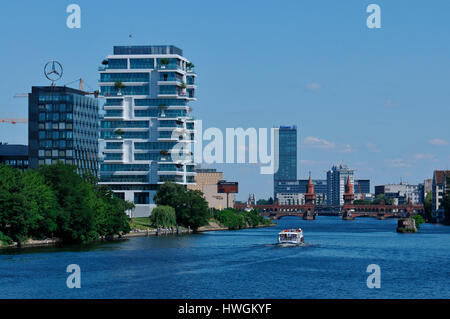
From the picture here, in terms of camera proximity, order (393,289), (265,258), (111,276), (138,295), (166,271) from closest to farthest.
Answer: (138,295) → (393,289) → (111,276) → (166,271) → (265,258)

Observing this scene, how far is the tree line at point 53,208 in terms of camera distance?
13000 centimetres

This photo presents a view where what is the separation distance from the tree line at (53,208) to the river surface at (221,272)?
5.12 m

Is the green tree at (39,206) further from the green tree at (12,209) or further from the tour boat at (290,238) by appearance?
the tour boat at (290,238)

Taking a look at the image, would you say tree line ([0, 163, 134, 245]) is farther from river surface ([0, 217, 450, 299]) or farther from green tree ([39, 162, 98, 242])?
river surface ([0, 217, 450, 299])

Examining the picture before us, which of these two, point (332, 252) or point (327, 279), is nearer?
point (327, 279)

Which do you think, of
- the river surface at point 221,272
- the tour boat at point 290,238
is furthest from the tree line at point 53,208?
the tour boat at point 290,238

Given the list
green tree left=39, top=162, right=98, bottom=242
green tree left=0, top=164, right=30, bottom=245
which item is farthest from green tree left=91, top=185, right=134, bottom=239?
green tree left=0, top=164, right=30, bottom=245

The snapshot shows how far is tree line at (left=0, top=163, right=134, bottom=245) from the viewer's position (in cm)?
13000

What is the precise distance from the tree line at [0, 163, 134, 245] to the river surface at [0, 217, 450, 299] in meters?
5.12
